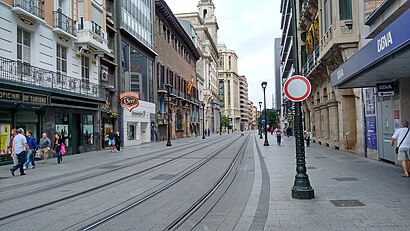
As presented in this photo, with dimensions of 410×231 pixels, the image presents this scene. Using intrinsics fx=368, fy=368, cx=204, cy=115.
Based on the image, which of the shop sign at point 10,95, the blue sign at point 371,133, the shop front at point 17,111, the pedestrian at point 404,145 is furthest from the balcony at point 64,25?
the pedestrian at point 404,145

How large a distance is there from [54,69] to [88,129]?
21.9 feet

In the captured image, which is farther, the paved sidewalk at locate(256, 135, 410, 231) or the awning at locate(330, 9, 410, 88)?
the awning at locate(330, 9, 410, 88)

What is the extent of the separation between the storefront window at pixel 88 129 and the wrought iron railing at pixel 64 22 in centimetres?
662

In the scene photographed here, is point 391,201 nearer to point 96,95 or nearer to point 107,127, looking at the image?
point 96,95

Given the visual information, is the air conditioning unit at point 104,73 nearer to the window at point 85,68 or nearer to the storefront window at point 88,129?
the window at point 85,68

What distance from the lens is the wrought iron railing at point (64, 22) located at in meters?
23.8

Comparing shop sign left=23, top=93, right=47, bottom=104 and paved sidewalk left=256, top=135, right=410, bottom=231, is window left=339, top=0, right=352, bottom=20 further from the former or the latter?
shop sign left=23, top=93, right=47, bottom=104

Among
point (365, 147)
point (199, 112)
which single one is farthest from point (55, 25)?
point (199, 112)

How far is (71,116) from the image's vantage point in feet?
86.3

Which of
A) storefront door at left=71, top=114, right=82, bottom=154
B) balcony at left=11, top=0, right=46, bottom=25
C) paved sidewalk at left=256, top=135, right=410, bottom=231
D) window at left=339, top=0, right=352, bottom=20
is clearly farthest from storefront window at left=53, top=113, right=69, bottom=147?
window at left=339, top=0, right=352, bottom=20

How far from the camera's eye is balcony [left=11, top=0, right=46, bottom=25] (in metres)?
19.5

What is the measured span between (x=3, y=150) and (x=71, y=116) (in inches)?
311

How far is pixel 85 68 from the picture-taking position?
94.2 ft

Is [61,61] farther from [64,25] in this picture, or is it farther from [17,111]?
[17,111]
